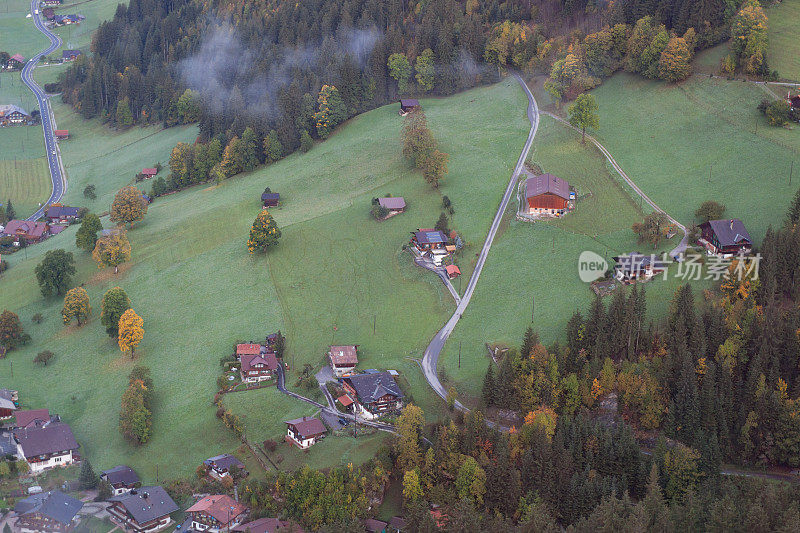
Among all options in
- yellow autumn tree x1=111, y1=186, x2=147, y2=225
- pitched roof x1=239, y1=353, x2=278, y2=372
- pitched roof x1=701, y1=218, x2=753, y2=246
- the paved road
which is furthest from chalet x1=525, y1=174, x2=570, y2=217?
the paved road

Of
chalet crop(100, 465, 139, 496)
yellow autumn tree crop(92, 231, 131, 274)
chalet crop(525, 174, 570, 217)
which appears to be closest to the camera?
chalet crop(100, 465, 139, 496)

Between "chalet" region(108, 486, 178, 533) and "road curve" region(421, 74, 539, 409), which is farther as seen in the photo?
"road curve" region(421, 74, 539, 409)

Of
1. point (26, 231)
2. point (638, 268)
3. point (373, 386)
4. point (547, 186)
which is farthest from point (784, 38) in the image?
point (26, 231)

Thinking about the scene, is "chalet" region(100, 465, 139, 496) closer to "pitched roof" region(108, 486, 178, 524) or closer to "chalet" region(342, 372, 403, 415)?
"pitched roof" region(108, 486, 178, 524)

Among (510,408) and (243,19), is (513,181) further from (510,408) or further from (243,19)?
(243,19)

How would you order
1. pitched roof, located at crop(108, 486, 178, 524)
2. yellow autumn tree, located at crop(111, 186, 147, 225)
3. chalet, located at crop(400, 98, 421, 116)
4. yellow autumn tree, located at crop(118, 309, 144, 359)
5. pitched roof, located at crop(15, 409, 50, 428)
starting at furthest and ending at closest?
chalet, located at crop(400, 98, 421, 116) → yellow autumn tree, located at crop(111, 186, 147, 225) → yellow autumn tree, located at crop(118, 309, 144, 359) → pitched roof, located at crop(15, 409, 50, 428) → pitched roof, located at crop(108, 486, 178, 524)

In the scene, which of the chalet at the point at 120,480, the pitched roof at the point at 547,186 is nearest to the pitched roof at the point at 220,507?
the chalet at the point at 120,480
